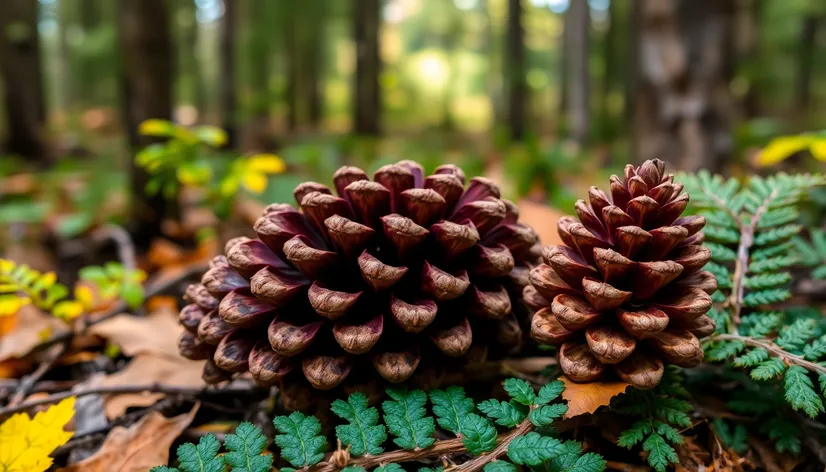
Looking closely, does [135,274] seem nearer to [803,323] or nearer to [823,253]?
[803,323]

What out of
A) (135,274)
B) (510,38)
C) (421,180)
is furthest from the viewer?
(510,38)

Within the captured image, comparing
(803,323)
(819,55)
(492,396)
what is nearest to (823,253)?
(803,323)

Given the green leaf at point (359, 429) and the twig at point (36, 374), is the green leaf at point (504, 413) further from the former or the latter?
the twig at point (36, 374)

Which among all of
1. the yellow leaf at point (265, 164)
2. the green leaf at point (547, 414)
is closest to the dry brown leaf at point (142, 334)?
the yellow leaf at point (265, 164)

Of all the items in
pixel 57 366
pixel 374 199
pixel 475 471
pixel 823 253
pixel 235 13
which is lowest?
pixel 57 366

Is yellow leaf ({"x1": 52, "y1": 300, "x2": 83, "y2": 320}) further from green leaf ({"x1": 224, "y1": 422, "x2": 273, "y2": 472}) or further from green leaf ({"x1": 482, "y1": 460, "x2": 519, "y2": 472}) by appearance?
green leaf ({"x1": 482, "y1": 460, "x2": 519, "y2": 472})

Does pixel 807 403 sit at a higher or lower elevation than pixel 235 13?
lower

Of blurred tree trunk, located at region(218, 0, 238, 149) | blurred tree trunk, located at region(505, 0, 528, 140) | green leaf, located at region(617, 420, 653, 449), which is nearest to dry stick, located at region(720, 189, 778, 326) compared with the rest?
green leaf, located at region(617, 420, 653, 449)

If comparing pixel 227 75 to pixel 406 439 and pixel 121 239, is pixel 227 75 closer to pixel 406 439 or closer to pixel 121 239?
pixel 121 239
